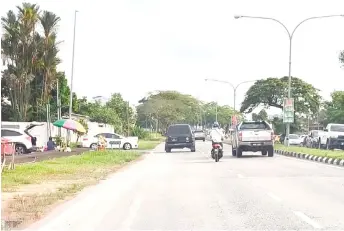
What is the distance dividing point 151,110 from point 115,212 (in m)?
96.7

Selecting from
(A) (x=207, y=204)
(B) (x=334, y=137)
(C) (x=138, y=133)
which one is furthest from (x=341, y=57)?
(A) (x=207, y=204)

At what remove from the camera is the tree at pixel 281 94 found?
248ft

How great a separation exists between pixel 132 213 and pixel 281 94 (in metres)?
66.7

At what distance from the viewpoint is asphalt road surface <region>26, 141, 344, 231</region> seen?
9.95m

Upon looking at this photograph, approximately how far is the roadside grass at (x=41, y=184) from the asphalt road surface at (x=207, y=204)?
0.40 m

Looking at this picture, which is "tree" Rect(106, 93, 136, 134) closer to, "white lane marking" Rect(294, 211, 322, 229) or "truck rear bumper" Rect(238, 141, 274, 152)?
"truck rear bumper" Rect(238, 141, 274, 152)

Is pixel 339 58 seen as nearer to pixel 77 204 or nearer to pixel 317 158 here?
pixel 317 158

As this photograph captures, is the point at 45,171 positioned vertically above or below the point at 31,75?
below

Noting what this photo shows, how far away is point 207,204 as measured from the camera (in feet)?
41.1

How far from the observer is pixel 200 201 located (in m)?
13.0

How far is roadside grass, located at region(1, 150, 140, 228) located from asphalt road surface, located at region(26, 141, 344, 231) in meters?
0.40

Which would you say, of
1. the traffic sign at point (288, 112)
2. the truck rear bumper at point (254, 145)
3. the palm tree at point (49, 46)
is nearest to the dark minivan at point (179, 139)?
the traffic sign at point (288, 112)

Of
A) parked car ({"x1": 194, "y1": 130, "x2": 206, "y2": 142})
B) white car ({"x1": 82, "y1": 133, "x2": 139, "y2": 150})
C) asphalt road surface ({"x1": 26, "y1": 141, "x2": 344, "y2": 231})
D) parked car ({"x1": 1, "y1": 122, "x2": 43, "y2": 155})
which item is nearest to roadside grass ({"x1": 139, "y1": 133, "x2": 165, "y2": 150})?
white car ({"x1": 82, "y1": 133, "x2": 139, "y2": 150})

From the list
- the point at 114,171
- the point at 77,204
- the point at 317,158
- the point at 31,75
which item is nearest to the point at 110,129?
the point at 31,75
